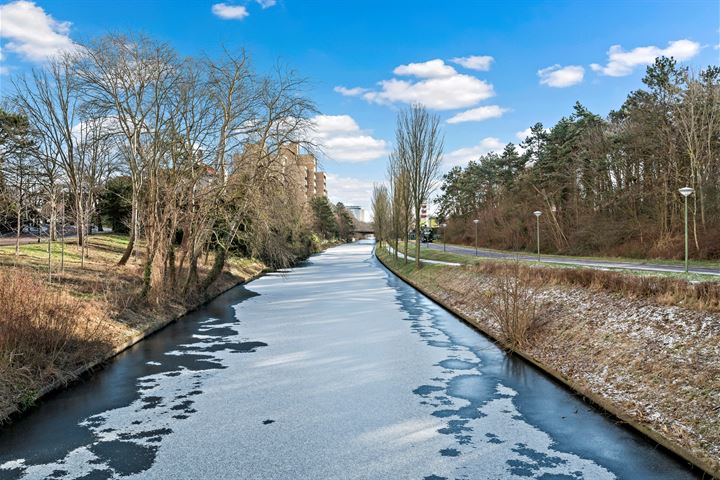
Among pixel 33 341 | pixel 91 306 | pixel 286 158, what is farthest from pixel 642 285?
pixel 286 158

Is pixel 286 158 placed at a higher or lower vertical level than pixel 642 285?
higher

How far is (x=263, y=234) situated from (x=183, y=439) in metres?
12.0

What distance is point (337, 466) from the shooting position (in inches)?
204

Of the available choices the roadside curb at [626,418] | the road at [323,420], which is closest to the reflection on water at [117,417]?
the road at [323,420]

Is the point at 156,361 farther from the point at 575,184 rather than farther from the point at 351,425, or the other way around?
the point at 575,184

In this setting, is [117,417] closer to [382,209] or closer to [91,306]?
[91,306]

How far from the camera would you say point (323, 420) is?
6.58 metres

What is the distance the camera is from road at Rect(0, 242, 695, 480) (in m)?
5.18

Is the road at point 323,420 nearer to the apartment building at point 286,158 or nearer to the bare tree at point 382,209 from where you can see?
the apartment building at point 286,158

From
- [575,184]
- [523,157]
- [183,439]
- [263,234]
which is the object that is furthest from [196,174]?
[523,157]

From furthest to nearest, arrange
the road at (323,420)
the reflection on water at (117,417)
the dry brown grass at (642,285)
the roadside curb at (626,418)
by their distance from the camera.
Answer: the dry brown grass at (642,285), the reflection on water at (117,417), the road at (323,420), the roadside curb at (626,418)

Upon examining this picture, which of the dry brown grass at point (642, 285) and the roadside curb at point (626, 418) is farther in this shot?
the dry brown grass at point (642, 285)

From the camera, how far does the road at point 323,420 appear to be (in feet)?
17.0

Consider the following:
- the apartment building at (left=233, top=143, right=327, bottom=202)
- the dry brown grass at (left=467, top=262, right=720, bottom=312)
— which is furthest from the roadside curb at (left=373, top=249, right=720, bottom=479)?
the apartment building at (left=233, top=143, right=327, bottom=202)
